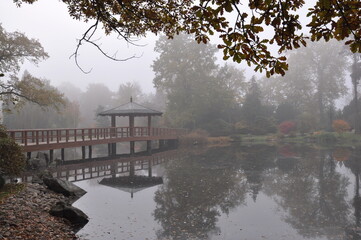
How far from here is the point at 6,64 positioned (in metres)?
21.6

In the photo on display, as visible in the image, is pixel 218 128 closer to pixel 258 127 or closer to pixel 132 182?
pixel 258 127

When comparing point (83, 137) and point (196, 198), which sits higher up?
point (83, 137)

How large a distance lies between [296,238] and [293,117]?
3716 cm

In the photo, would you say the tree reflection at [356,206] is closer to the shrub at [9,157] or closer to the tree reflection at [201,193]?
the tree reflection at [201,193]

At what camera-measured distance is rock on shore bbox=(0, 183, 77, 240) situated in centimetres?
588

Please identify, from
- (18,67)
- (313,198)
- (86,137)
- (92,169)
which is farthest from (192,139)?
(313,198)

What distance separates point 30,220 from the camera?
21.8ft

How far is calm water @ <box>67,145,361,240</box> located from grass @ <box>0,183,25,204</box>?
189 centimetres

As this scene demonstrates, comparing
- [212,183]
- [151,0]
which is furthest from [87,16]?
[212,183]

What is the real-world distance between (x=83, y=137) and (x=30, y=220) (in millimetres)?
13854

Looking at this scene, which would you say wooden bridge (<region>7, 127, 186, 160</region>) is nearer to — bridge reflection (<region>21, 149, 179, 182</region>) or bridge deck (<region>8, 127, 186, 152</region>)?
bridge deck (<region>8, 127, 186, 152</region>)

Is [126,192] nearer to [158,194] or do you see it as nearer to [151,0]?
[158,194]

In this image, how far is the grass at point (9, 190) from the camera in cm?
796

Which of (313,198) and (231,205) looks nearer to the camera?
(231,205)
